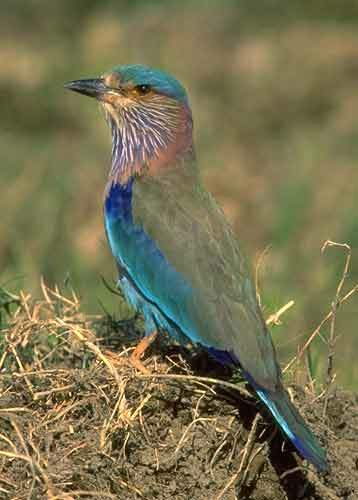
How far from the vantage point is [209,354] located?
5328 mm

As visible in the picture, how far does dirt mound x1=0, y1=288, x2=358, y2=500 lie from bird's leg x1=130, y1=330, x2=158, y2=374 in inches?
1.9

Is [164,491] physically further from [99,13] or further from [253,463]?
[99,13]

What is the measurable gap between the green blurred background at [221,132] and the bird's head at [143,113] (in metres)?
0.83

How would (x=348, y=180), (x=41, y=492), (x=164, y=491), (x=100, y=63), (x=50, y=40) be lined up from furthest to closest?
(x=50, y=40) < (x=100, y=63) < (x=348, y=180) < (x=164, y=491) < (x=41, y=492)

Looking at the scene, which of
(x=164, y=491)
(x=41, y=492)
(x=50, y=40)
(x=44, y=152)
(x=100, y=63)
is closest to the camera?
(x=41, y=492)

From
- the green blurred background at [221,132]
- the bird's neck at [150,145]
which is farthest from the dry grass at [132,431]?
the green blurred background at [221,132]

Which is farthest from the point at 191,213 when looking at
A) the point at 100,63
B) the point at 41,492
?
the point at 100,63

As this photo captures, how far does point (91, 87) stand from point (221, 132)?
6346mm

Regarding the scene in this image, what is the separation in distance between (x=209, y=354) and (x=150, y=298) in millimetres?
361

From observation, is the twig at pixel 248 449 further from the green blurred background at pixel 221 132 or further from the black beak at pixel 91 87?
the black beak at pixel 91 87

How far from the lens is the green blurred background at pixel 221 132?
9.09 m

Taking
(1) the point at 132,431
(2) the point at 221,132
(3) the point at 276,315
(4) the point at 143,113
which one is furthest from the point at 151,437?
(2) the point at 221,132

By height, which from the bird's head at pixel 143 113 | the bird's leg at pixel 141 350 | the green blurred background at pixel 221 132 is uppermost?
the bird's head at pixel 143 113

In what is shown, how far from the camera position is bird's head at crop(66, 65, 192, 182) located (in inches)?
237
